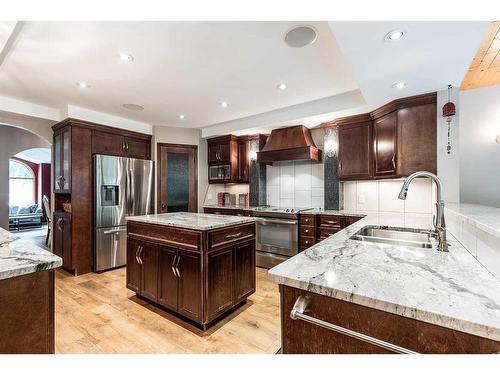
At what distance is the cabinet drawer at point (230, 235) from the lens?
199 centimetres

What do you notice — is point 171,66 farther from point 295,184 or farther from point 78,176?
point 295,184

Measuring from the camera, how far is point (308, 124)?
3.64 meters

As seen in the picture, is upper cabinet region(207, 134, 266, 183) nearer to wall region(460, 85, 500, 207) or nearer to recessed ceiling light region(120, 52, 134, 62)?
recessed ceiling light region(120, 52, 134, 62)

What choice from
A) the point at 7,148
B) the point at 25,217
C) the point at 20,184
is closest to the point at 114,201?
the point at 7,148

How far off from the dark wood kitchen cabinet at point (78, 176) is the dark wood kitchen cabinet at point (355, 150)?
11.9 feet

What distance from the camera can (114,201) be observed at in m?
3.57

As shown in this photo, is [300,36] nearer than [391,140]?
Yes

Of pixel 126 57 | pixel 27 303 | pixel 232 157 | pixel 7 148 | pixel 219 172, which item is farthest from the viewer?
pixel 7 148

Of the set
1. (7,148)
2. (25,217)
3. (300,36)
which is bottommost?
(25,217)

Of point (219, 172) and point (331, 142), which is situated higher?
point (331, 142)

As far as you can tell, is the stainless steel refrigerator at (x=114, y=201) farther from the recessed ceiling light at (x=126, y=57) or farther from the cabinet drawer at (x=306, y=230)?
the cabinet drawer at (x=306, y=230)

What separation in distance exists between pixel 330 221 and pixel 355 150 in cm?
107
